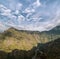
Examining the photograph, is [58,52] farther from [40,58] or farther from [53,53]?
[40,58]

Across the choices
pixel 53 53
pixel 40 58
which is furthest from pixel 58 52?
pixel 40 58

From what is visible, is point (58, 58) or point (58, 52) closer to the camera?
point (58, 58)

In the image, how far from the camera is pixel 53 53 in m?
95.6

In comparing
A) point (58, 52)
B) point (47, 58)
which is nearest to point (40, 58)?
point (47, 58)

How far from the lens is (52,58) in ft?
297

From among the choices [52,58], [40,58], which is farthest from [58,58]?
[40,58]

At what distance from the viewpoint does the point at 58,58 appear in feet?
285

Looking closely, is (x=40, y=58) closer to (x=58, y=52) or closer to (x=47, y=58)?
(x=47, y=58)

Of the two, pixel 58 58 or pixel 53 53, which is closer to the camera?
pixel 58 58

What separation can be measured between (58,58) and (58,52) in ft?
25.5

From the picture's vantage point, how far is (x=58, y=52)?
94.2 meters

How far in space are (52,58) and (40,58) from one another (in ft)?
25.1

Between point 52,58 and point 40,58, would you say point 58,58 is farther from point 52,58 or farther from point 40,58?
point 40,58

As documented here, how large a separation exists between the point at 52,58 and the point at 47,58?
291 centimetres
